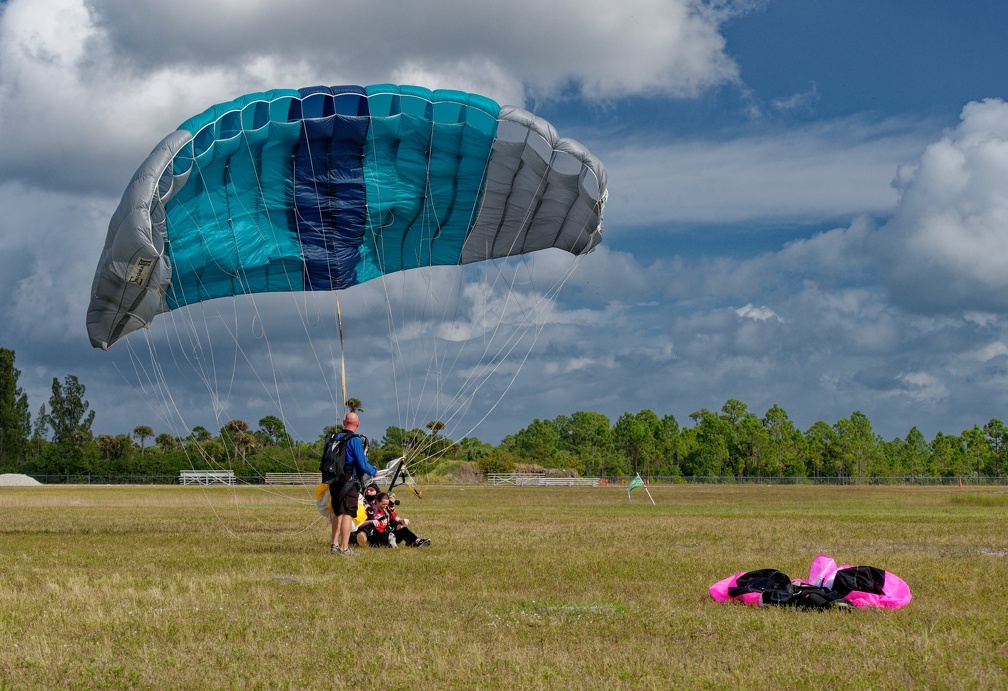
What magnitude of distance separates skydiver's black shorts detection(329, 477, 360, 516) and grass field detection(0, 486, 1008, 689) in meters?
0.56

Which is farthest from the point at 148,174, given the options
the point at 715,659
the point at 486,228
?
the point at 715,659

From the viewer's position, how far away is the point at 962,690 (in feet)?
16.3

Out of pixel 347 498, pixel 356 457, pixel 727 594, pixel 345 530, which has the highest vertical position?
pixel 356 457

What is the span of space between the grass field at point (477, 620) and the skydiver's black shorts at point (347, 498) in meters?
0.56

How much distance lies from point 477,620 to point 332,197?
9503 millimetres

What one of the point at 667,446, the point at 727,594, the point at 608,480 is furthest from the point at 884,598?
the point at 667,446

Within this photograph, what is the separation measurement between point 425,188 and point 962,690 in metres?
11.7

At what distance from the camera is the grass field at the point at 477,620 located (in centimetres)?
538

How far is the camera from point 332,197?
49.6 ft

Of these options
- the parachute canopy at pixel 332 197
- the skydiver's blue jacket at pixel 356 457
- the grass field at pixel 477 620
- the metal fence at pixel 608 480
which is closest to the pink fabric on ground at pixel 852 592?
the grass field at pixel 477 620

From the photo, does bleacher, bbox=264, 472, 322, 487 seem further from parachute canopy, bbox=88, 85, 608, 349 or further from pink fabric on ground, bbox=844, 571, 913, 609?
pink fabric on ground, bbox=844, 571, 913, 609

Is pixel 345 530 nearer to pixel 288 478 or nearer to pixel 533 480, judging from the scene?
pixel 288 478

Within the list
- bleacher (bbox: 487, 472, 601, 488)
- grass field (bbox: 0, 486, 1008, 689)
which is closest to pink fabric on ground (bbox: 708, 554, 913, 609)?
grass field (bbox: 0, 486, 1008, 689)

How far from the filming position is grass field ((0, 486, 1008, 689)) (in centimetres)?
538
